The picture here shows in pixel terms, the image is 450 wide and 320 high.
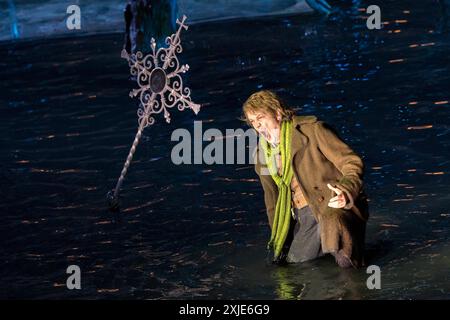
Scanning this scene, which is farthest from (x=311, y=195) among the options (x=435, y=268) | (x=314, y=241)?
(x=435, y=268)

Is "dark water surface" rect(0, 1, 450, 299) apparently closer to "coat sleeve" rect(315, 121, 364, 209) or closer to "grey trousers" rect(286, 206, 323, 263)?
"grey trousers" rect(286, 206, 323, 263)

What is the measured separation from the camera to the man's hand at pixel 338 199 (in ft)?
23.2

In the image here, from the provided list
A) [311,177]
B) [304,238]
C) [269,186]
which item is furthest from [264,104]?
[304,238]

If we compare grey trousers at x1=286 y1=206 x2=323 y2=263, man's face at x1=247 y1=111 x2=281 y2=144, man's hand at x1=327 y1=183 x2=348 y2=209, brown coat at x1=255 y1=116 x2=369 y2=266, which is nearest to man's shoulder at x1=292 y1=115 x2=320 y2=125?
brown coat at x1=255 y1=116 x2=369 y2=266

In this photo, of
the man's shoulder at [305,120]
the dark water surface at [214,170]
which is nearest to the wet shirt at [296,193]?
the man's shoulder at [305,120]

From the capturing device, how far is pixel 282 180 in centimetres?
770

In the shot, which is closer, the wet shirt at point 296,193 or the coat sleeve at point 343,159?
the coat sleeve at point 343,159

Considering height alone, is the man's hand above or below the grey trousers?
above

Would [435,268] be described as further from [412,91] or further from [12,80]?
[12,80]

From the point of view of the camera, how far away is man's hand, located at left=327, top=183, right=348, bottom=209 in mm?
7074

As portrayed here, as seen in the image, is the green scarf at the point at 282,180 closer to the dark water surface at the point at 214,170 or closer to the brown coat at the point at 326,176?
the brown coat at the point at 326,176

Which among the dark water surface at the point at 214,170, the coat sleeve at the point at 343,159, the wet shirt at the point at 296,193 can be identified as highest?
the coat sleeve at the point at 343,159

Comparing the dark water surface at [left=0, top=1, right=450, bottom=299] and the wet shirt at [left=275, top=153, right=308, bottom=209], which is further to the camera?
the dark water surface at [left=0, top=1, right=450, bottom=299]

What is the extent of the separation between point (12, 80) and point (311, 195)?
10938 millimetres
